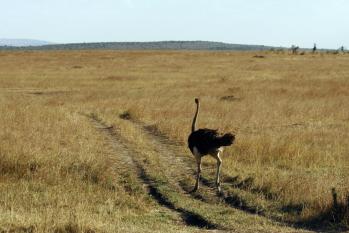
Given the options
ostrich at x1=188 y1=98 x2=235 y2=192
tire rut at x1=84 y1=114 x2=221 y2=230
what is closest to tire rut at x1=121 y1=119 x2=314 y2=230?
ostrich at x1=188 y1=98 x2=235 y2=192

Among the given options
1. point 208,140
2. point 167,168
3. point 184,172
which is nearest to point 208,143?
point 208,140

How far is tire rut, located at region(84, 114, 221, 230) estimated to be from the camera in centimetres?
886

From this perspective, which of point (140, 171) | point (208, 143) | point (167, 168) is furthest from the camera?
point (167, 168)

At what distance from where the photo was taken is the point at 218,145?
34.0 ft

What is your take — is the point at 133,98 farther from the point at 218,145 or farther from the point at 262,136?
the point at 218,145

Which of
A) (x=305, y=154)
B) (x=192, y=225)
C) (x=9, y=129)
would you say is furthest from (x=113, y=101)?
(x=192, y=225)

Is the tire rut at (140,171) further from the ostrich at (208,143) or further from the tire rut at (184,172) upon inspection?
the ostrich at (208,143)

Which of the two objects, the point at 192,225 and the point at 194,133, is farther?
the point at 194,133

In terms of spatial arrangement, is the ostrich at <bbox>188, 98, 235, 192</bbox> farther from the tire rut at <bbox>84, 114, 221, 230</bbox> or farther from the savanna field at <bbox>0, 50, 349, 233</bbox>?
the tire rut at <bbox>84, 114, 221, 230</bbox>

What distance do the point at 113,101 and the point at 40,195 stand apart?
582 inches

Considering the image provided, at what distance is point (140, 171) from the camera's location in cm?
1210

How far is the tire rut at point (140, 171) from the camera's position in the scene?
8.86 metres

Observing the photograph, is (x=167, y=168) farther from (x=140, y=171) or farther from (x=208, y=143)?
(x=208, y=143)

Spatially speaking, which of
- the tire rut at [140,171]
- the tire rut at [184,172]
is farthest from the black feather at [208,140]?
the tire rut at [140,171]
